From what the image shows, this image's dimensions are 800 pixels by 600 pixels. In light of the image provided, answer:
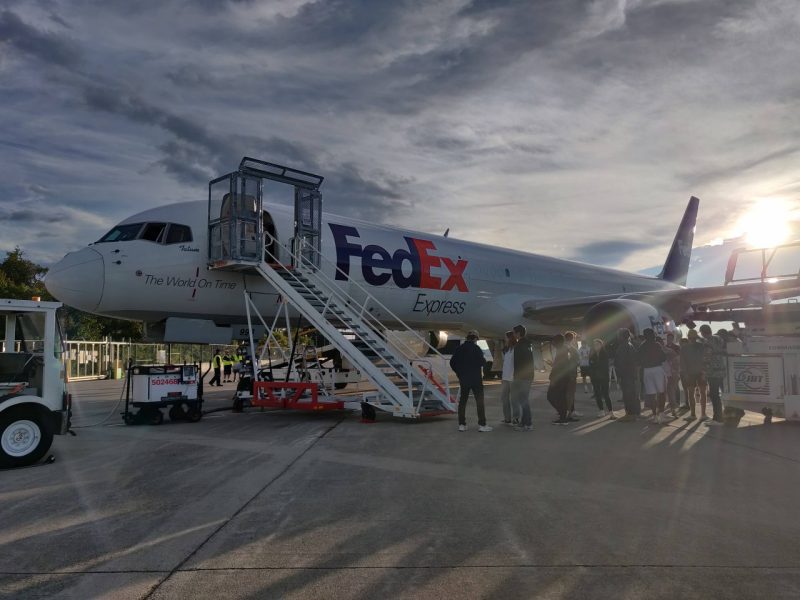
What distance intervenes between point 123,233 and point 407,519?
938 centimetres

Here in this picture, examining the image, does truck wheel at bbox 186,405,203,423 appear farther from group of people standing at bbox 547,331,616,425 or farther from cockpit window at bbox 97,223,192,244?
group of people standing at bbox 547,331,616,425

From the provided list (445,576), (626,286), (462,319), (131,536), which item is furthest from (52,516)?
(626,286)

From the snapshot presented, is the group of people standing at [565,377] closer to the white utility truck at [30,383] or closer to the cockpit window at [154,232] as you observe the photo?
the white utility truck at [30,383]

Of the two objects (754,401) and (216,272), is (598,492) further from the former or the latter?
(216,272)

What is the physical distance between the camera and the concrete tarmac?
3.45m

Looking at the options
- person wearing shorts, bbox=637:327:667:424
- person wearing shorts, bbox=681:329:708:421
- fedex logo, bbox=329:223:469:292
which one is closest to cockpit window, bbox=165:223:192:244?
fedex logo, bbox=329:223:469:292

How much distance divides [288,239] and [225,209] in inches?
57.1

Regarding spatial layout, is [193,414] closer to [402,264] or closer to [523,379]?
[523,379]

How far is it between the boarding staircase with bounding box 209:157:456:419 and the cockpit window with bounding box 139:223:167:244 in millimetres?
931

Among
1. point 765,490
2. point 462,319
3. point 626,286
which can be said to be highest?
point 626,286

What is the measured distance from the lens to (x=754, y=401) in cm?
1020

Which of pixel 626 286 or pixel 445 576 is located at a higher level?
pixel 626 286

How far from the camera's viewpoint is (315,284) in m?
12.3

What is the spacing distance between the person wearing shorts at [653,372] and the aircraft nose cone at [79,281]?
9.72 m
